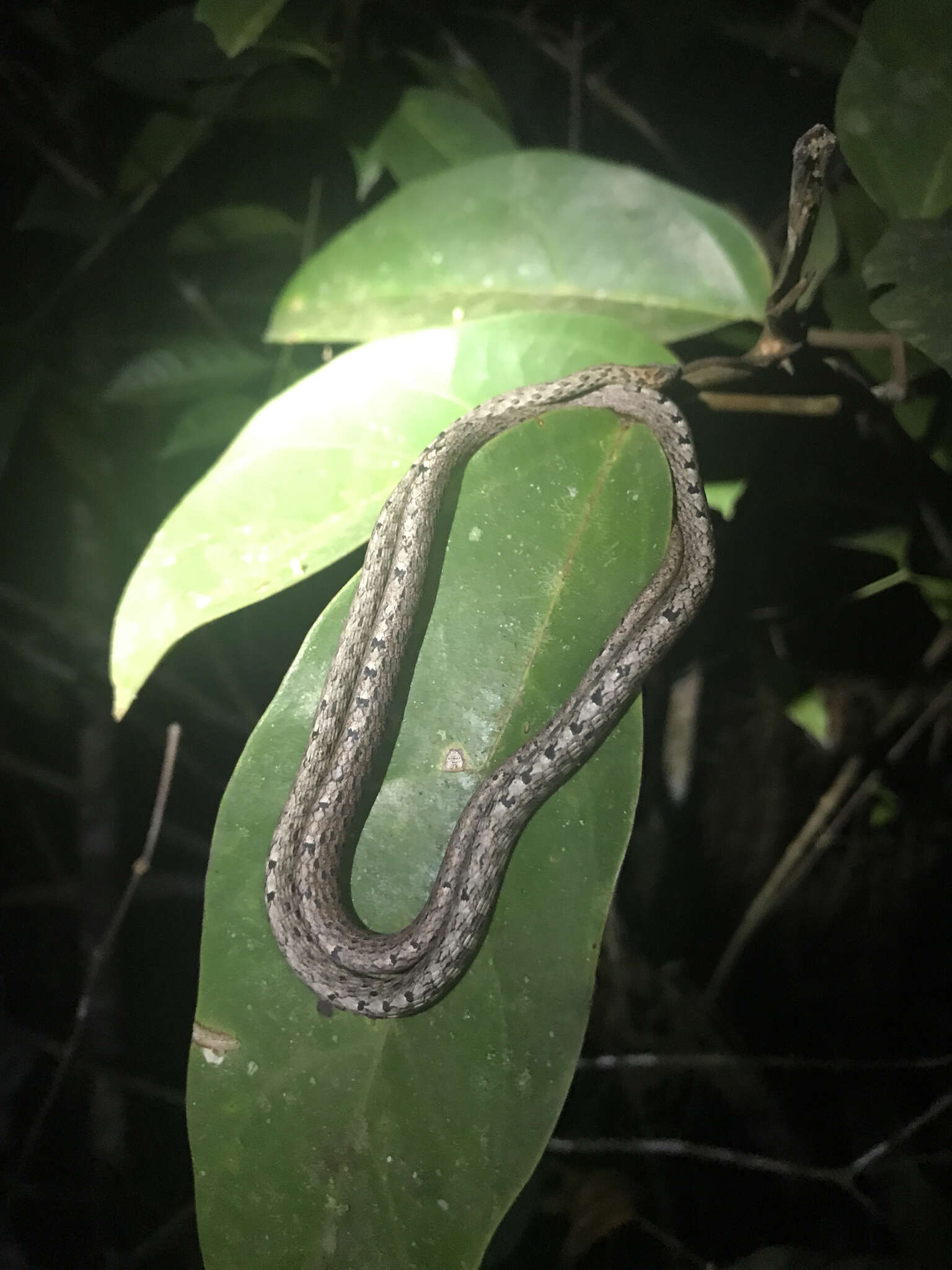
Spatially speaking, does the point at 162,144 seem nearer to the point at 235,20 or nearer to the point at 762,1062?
the point at 235,20

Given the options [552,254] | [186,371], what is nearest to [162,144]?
[186,371]

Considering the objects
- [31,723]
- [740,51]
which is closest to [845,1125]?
[31,723]

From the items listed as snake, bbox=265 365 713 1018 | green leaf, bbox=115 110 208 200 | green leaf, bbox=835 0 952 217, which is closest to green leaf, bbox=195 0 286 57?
green leaf, bbox=115 110 208 200

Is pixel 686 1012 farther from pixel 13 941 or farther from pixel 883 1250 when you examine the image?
pixel 13 941

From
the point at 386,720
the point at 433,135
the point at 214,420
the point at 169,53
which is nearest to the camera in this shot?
the point at 386,720

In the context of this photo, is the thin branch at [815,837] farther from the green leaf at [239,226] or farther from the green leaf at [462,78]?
the green leaf at [239,226]

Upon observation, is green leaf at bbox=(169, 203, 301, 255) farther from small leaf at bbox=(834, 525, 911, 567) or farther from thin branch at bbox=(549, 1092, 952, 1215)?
thin branch at bbox=(549, 1092, 952, 1215)

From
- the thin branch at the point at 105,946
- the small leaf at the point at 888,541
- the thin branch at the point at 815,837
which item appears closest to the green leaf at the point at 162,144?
the thin branch at the point at 105,946

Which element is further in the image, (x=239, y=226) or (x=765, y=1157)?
(x=765, y=1157)
